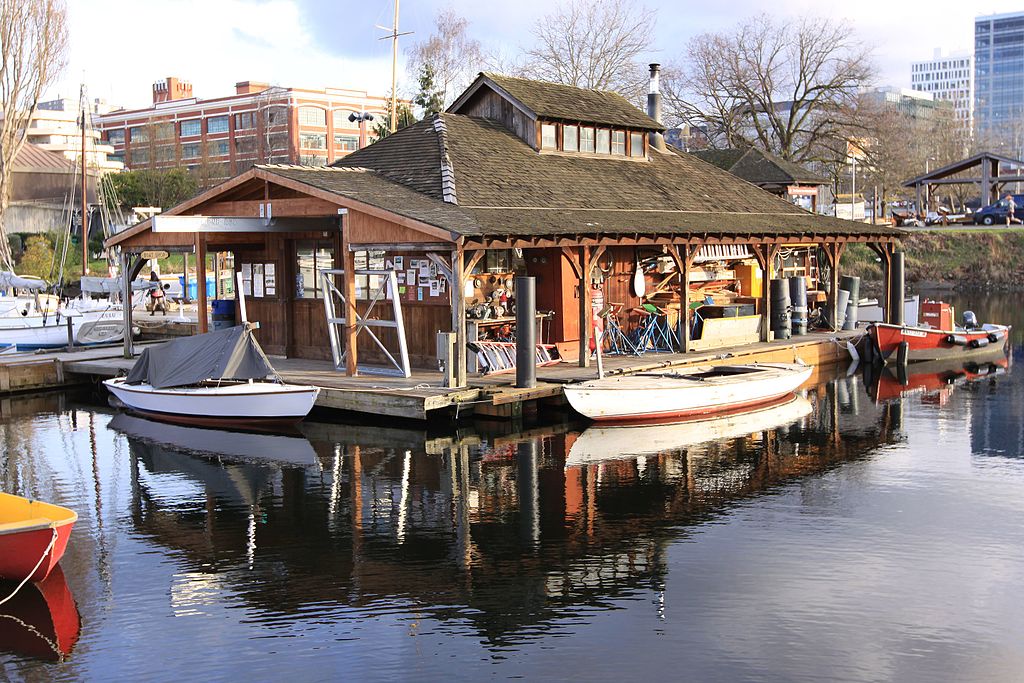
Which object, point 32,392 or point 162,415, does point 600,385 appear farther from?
point 32,392

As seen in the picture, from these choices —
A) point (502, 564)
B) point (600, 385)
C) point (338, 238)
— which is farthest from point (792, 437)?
point (338, 238)

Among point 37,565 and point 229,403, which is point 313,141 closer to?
point 229,403

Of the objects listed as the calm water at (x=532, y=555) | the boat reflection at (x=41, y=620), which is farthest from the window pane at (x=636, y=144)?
the boat reflection at (x=41, y=620)

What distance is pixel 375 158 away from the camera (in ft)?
81.3

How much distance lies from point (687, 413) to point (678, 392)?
2.15 ft

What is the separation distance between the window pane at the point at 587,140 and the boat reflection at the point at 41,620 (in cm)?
1885

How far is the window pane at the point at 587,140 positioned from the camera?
27.6m

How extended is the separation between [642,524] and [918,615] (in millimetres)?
3841

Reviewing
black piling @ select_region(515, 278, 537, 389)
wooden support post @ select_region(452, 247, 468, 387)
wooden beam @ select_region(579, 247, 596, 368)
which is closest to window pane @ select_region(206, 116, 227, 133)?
wooden beam @ select_region(579, 247, 596, 368)

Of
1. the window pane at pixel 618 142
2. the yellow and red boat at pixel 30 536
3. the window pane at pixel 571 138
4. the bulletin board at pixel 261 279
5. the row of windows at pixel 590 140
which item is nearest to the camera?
the yellow and red boat at pixel 30 536

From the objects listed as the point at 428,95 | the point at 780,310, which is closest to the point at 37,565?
the point at 780,310

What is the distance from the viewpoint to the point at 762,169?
45188 mm

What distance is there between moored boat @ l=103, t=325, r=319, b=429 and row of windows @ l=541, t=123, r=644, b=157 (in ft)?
33.4

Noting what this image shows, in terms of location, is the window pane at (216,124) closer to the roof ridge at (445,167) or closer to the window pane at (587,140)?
the window pane at (587,140)
